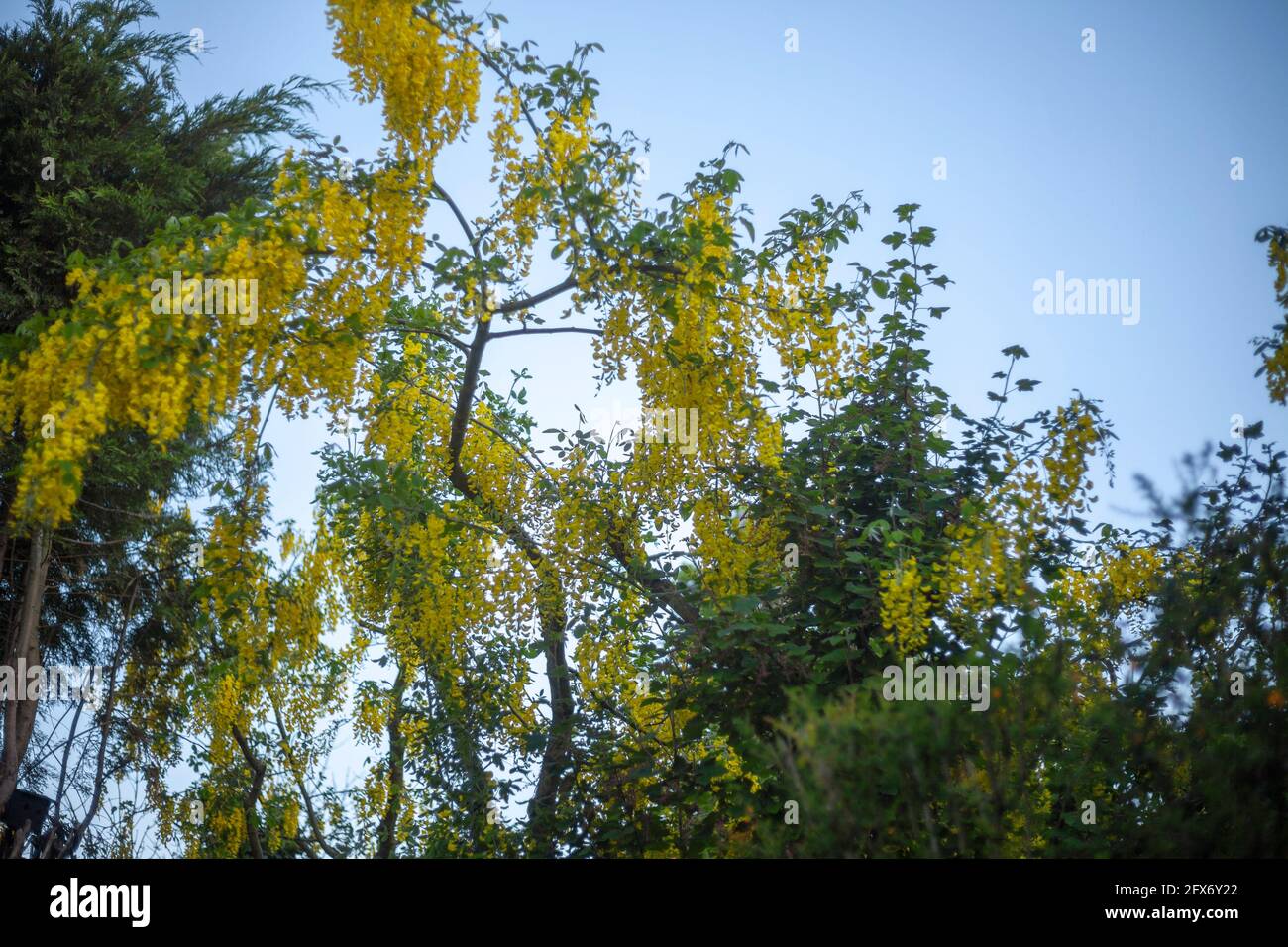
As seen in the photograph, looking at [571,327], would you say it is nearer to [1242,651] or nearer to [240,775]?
[1242,651]

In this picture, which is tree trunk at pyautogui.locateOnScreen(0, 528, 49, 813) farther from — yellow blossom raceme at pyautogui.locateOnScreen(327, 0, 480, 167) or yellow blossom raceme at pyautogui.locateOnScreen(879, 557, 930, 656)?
yellow blossom raceme at pyautogui.locateOnScreen(879, 557, 930, 656)

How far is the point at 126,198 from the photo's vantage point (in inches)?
327

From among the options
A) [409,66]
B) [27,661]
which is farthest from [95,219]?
[409,66]

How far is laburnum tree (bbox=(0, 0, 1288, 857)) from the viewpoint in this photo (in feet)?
11.7

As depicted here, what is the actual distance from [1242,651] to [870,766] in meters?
1.84

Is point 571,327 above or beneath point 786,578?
above

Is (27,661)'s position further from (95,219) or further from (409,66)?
(409,66)

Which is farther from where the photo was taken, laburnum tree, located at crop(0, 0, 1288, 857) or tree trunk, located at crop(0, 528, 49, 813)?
A: tree trunk, located at crop(0, 528, 49, 813)

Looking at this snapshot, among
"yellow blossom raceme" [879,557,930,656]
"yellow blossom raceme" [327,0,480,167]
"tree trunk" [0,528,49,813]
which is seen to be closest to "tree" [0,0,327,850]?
"tree trunk" [0,528,49,813]

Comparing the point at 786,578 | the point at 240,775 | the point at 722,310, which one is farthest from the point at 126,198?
the point at 786,578

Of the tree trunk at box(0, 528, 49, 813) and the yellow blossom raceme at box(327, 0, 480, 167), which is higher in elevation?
the yellow blossom raceme at box(327, 0, 480, 167)

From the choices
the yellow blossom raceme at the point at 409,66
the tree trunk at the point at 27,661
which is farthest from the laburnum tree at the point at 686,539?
the tree trunk at the point at 27,661

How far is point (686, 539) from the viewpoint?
5.35 meters
